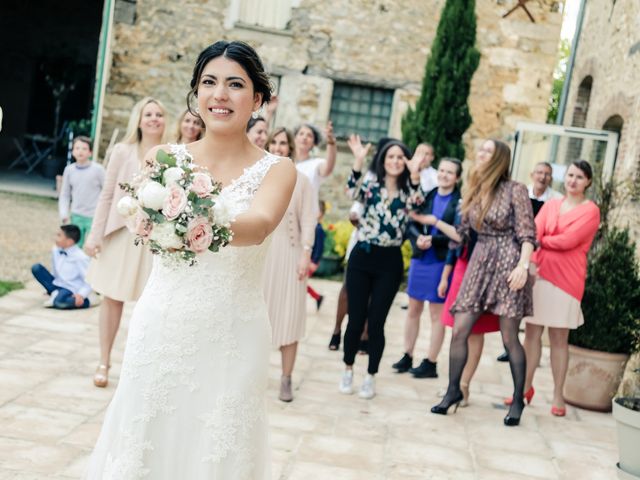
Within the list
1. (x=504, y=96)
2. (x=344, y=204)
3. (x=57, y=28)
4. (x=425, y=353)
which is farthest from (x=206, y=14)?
(x=425, y=353)

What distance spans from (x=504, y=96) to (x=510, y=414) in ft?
34.1

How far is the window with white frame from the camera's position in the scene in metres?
15.5

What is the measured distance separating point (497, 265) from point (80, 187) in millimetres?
4722

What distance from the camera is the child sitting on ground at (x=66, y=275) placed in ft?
25.3

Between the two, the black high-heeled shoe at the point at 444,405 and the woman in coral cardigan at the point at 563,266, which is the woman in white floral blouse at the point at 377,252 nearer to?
the black high-heeled shoe at the point at 444,405

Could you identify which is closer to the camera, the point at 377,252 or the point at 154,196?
the point at 154,196

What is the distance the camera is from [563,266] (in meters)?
6.02

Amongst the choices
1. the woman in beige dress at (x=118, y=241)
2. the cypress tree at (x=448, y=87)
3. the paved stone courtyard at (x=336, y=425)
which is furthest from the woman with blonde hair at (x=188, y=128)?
the cypress tree at (x=448, y=87)

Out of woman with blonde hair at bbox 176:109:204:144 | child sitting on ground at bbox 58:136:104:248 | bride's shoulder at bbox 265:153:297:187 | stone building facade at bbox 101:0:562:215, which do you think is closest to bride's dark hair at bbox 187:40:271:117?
bride's shoulder at bbox 265:153:297:187

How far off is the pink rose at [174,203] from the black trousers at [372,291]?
3.53m

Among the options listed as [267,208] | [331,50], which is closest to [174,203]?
[267,208]

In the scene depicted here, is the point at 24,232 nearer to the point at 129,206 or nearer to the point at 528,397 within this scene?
the point at 528,397

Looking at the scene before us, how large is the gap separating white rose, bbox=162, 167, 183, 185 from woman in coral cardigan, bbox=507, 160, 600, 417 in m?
4.09

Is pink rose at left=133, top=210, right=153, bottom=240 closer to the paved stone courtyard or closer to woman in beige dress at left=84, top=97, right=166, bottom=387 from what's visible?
the paved stone courtyard
